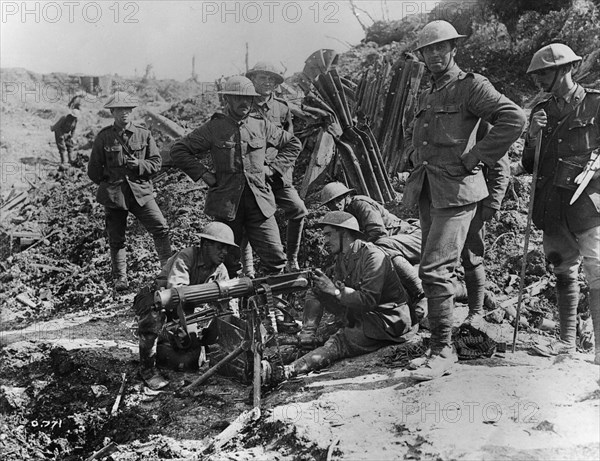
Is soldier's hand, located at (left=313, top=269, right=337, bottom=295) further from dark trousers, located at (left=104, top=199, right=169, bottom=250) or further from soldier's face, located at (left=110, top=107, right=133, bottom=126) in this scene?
soldier's face, located at (left=110, top=107, right=133, bottom=126)

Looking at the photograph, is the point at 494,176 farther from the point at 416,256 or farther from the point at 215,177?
the point at 215,177

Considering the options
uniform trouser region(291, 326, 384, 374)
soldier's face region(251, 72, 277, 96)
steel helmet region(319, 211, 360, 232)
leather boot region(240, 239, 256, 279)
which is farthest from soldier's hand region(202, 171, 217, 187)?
uniform trouser region(291, 326, 384, 374)

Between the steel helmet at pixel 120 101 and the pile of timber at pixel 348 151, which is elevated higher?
the steel helmet at pixel 120 101

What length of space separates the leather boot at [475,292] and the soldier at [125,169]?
3.43 metres

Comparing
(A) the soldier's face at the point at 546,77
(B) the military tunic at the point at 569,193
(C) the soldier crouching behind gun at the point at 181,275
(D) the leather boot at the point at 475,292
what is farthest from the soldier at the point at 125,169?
(A) the soldier's face at the point at 546,77

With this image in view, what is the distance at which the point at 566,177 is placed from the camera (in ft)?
16.3

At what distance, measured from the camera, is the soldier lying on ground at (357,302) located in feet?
17.5

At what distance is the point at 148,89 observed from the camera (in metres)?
21.3

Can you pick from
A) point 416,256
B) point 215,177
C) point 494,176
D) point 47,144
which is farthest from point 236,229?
point 47,144

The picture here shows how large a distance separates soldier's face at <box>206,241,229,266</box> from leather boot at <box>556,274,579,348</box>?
2662 millimetres

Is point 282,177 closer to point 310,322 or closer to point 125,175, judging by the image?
point 310,322

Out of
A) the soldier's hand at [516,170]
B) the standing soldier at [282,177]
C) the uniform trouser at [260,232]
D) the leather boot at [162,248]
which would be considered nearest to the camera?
the uniform trouser at [260,232]

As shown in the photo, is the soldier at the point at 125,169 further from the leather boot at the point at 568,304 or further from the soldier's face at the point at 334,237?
the leather boot at the point at 568,304

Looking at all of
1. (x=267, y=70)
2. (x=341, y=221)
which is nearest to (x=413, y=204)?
(x=341, y=221)
